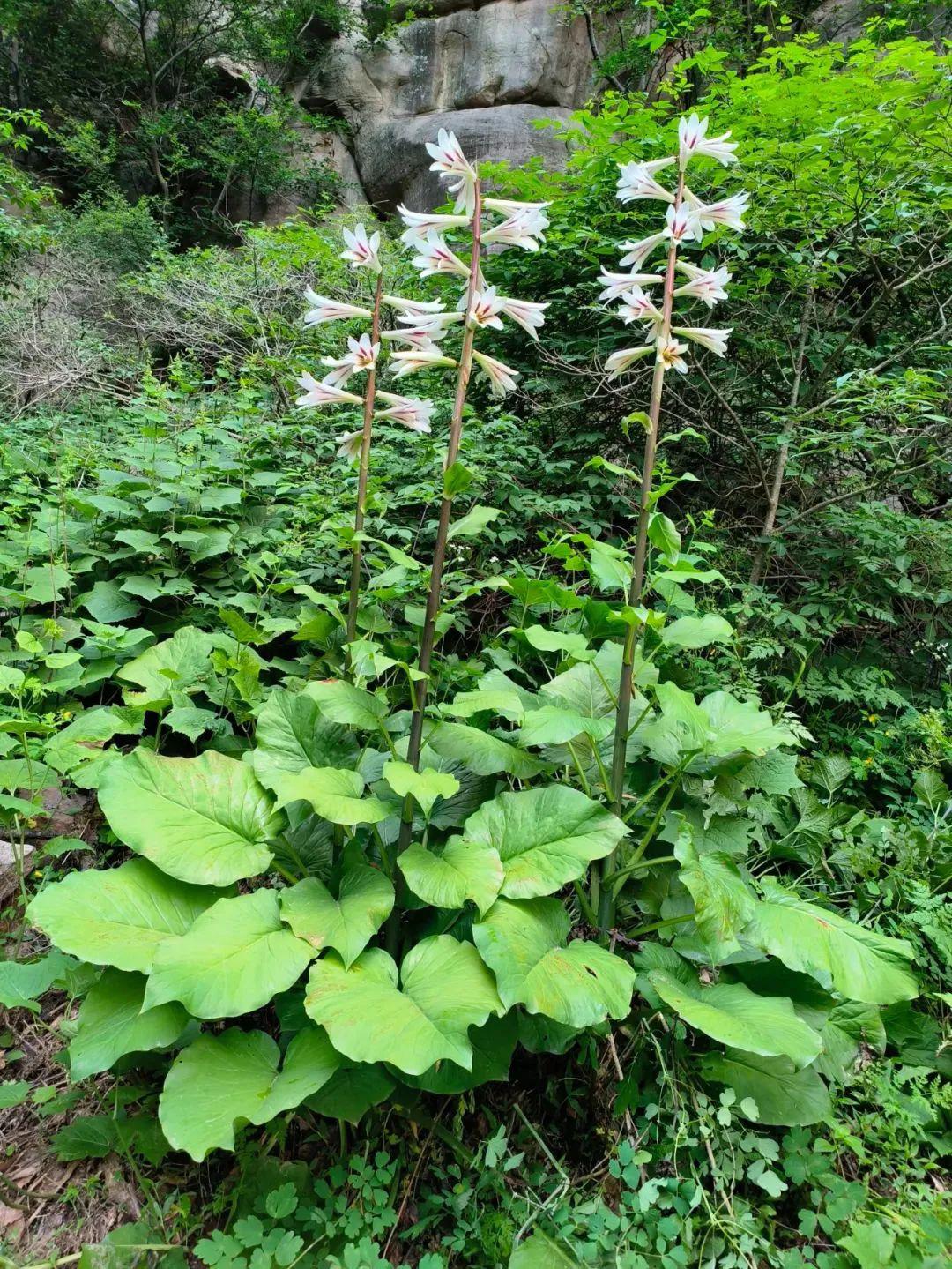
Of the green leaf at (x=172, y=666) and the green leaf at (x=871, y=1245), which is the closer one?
the green leaf at (x=871, y=1245)

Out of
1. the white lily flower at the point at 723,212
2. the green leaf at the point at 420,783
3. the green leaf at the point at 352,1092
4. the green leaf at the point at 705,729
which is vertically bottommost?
the green leaf at the point at 352,1092

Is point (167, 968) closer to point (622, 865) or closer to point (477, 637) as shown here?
point (622, 865)

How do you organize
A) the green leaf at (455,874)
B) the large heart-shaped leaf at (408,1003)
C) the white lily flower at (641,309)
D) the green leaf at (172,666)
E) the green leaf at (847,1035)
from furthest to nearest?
1. the green leaf at (172,666)
2. the white lily flower at (641,309)
3. the green leaf at (847,1035)
4. the green leaf at (455,874)
5. the large heart-shaped leaf at (408,1003)

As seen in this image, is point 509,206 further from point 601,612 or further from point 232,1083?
point 232,1083

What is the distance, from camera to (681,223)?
1648 mm

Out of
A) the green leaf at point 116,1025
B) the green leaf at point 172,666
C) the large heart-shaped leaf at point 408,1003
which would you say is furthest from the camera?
the green leaf at point 172,666

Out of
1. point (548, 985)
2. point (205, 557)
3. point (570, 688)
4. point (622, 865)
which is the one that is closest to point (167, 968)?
point (548, 985)

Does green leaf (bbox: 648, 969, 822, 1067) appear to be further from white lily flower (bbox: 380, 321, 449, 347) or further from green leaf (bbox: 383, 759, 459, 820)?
white lily flower (bbox: 380, 321, 449, 347)

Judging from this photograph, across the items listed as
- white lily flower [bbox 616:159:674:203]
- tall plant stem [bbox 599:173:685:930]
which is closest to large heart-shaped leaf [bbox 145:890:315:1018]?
tall plant stem [bbox 599:173:685:930]

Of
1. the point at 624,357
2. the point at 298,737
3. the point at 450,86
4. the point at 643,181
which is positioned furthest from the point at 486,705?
the point at 450,86

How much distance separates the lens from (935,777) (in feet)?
7.53

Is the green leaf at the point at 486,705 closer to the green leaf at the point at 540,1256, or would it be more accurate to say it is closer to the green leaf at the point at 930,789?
the green leaf at the point at 540,1256

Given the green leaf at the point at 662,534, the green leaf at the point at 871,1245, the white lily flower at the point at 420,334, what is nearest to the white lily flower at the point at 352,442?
the white lily flower at the point at 420,334

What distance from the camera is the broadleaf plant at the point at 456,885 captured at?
3.97ft
